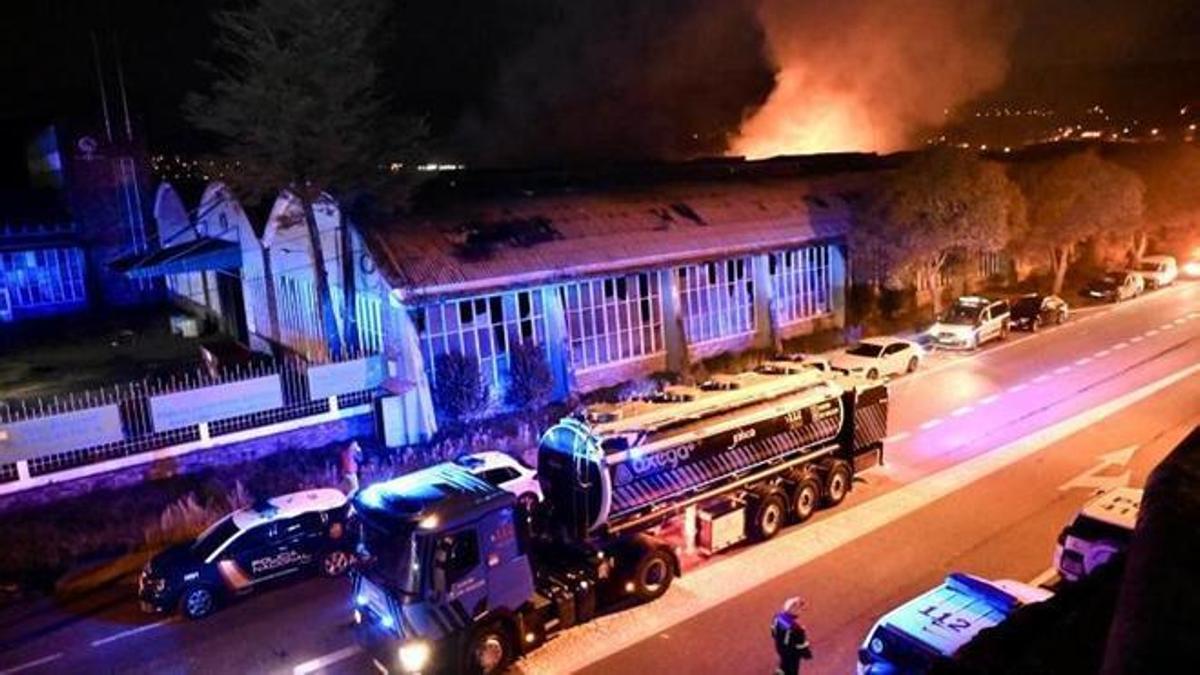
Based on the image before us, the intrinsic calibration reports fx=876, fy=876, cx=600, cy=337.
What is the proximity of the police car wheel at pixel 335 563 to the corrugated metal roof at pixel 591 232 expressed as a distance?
6938mm

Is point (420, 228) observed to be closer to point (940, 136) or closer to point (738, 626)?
point (738, 626)

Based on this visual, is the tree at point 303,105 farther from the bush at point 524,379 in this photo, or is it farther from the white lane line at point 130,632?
the white lane line at point 130,632

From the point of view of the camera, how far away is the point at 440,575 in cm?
928

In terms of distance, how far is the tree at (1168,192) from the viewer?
37.4 metres

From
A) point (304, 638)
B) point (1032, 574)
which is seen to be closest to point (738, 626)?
point (1032, 574)

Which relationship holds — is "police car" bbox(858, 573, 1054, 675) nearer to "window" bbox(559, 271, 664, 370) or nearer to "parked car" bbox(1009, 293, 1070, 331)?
"window" bbox(559, 271, 664, 370)

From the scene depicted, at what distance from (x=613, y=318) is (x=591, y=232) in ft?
7.70

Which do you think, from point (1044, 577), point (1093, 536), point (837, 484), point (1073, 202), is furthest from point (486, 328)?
Result: point (1073, 202)

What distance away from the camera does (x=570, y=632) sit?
36.4 feet

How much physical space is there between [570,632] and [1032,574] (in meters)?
6.42

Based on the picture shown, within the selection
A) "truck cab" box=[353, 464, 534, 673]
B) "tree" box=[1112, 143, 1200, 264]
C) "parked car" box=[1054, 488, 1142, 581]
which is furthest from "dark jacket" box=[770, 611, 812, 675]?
"tree" box=[1112, 143, 1200, 264]

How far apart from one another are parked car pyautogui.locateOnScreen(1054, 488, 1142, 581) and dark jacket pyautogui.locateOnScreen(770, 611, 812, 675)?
4.21 metres

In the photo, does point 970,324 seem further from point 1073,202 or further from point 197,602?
point 197,602

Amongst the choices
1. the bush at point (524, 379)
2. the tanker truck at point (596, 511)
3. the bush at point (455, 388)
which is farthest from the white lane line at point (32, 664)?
the bush at point (524, 379)
